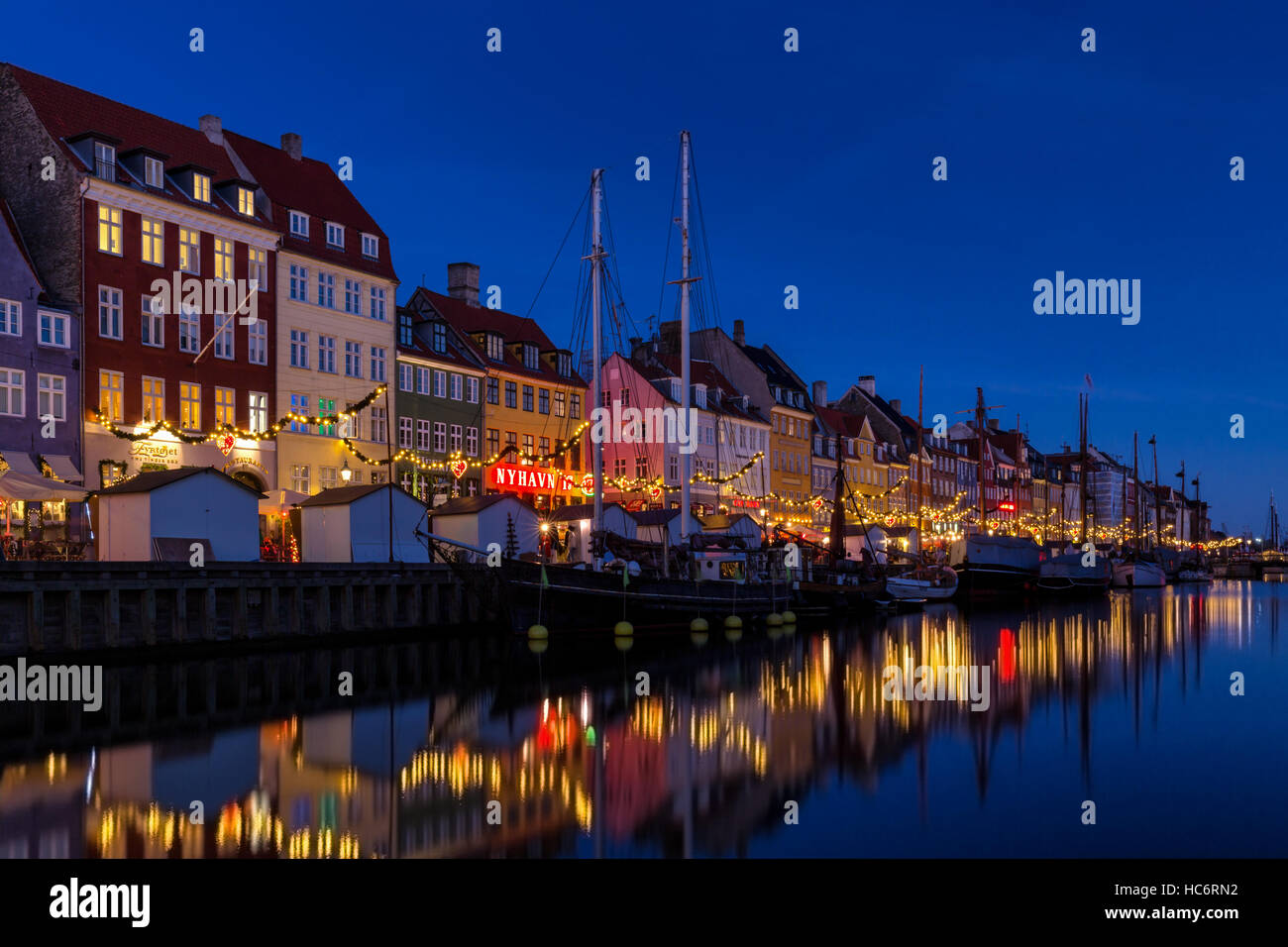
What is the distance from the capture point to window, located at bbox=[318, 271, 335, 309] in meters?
51.3

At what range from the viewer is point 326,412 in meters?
51.0

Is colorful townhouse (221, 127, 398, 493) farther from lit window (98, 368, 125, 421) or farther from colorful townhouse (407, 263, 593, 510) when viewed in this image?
lit window (98, 368, 125, 421)

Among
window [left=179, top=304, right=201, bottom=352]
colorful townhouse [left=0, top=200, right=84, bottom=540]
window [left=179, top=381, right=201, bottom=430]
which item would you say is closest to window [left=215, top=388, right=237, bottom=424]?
window [left=179, top=381, right=201, bottom=430]

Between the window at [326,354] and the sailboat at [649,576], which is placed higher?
the window at [326,354]

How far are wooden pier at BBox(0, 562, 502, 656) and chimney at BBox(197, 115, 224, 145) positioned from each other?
74.3 ft

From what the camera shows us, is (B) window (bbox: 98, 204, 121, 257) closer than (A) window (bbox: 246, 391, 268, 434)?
Yes

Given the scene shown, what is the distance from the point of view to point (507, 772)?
57.3 ft

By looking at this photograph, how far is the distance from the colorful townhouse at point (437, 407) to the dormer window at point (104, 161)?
16324 mm

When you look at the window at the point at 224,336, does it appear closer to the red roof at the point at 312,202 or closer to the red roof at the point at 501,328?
the red roof at the point at 312,202

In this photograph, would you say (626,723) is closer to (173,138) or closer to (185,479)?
(185,479)

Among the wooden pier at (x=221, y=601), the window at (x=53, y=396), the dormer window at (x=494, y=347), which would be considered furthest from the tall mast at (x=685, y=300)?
the window at (x=53, y=396)

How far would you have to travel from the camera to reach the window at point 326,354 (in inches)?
2013
